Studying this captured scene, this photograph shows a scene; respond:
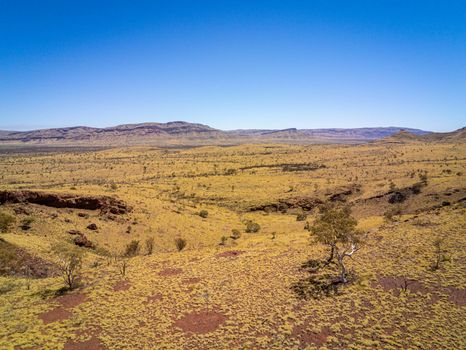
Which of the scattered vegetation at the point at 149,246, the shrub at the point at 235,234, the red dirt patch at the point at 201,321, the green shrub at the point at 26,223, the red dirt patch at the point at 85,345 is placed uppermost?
the green shrub at the point at 26,223

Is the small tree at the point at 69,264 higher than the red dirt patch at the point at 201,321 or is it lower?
higher

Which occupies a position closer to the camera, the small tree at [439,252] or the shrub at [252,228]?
the small tree at [439,252]

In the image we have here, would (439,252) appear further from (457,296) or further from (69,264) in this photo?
(69,264)

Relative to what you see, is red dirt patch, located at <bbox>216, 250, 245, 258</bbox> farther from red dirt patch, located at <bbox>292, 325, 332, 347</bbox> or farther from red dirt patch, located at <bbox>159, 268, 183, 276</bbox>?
red dirt patch, located at <bbox>292, 325, 332, 347</bbox>

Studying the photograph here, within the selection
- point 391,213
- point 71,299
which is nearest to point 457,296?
point 391,213

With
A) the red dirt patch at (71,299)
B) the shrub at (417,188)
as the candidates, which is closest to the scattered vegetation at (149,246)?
the red dirt patch at (71,299)

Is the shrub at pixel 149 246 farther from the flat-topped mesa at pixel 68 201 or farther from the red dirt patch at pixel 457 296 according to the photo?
the red dirt patch at pixel 457 296

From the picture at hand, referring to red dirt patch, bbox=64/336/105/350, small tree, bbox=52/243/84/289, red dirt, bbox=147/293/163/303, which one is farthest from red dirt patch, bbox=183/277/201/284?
red dirt patch, bbox=64/336/105/350
